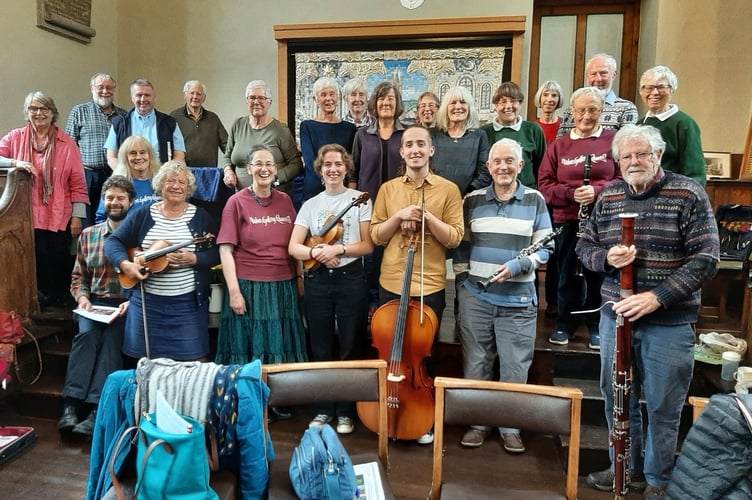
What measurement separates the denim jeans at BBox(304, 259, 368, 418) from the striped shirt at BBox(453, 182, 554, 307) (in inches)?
20.7

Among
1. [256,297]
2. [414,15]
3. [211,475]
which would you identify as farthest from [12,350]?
[414,15]

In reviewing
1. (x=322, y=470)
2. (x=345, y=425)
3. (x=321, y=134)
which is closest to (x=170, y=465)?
(x=322, y=470)

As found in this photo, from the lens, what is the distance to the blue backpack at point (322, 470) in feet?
4.58

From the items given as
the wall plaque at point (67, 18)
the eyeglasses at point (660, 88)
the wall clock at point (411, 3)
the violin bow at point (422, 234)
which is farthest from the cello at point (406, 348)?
the wall plaque at point (67, 18)

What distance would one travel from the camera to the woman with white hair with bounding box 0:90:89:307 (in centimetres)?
316

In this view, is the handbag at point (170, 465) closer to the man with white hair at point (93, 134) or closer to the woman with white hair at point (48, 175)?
the woman with white hair at point (48, 175)

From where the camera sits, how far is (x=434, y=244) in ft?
7.66

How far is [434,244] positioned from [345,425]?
0.96 m

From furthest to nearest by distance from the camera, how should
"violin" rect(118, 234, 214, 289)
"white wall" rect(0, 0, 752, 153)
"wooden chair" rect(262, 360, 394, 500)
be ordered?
"white wall" rect(0, 0, 752, 153), "violin" rect(118, 234, 214, 289), "wooden chair" rect(262, 360, 394, 500)

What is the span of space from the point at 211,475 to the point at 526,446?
1.54m

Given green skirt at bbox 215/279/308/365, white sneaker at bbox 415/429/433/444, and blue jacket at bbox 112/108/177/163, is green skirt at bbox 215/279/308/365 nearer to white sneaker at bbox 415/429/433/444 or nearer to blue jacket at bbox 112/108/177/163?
white sneaker at bbox 415/429/433/444

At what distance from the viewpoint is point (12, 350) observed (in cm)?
277

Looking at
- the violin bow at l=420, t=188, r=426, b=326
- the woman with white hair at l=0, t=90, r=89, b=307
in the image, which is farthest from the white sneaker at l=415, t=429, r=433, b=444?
the woman with white hair at l=0, t=90, r=89, b=307

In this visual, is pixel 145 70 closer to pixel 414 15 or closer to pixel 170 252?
pixel 414 15
